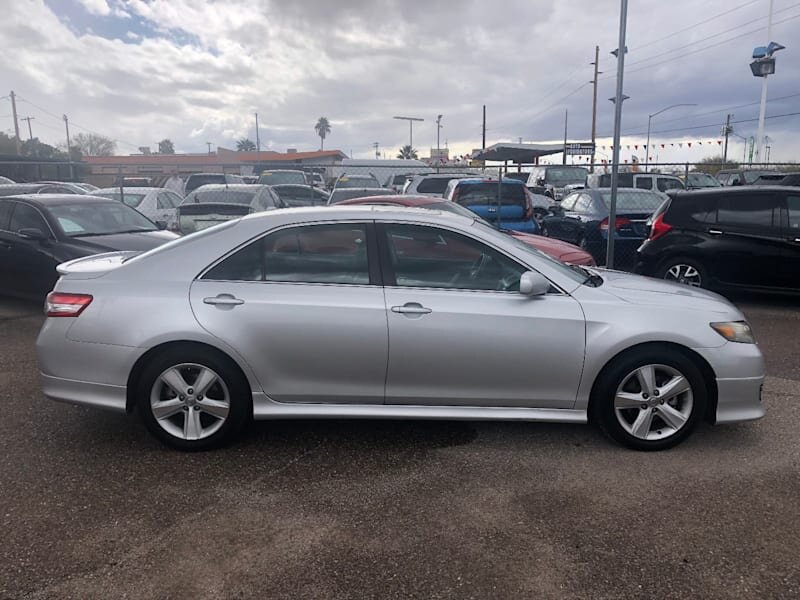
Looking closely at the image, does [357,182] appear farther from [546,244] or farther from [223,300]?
[223,300]

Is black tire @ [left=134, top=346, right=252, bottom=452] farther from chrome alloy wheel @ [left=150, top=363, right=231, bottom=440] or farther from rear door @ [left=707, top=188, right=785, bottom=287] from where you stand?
rear door @ [left=707, top=188, right=785, bottom=287]

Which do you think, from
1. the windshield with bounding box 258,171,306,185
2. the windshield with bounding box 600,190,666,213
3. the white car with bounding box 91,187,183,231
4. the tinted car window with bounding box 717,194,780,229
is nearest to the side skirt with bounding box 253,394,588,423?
the tinted car window with bounding box 717,194,780,229

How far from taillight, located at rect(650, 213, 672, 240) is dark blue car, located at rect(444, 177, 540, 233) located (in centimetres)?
291

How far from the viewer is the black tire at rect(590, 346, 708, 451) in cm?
386

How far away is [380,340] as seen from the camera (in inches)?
151

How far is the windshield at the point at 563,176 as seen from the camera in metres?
23.8

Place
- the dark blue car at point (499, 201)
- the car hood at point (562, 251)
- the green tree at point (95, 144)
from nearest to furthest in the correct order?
the car hood at point (562, 251) < the dark blue car at point (499, 201) < the green tree at point (95, 144)

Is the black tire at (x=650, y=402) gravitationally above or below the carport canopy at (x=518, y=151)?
below

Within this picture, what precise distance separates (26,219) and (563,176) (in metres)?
19.7

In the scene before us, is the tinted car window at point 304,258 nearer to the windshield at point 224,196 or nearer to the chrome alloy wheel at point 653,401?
the chrome alloy wheel at point 653,401

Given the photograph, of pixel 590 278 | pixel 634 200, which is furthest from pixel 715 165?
pixel 590 278

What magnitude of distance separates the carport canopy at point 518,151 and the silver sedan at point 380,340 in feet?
85.9

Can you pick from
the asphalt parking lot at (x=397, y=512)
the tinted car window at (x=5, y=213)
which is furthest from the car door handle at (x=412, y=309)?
the tinted car window at (x=5, y=213)

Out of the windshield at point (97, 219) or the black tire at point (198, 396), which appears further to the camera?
the windshield at point (97, 219)
